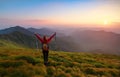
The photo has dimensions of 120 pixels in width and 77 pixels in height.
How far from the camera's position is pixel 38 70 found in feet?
71.6

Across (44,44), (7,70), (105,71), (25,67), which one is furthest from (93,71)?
(7,70)

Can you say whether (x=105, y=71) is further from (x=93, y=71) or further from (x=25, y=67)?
(x=25, y=67)

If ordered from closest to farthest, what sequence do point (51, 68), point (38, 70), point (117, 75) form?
point (38, 70) → point (51, 68) → point (117, 75)

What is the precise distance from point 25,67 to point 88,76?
7.07 meters

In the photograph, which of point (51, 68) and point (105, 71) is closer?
point (51, 68)

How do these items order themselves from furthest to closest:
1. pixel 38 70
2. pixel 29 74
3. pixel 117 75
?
1. pixel 117 75
2. pixel 38 70
3. pixel 29 74

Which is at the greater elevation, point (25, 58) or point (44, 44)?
point (44, 44)

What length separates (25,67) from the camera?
2222cm

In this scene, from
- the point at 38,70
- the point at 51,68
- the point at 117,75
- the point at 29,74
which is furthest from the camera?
the point at 117,75

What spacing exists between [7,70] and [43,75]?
3.76m

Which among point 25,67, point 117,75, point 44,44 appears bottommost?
point 117,75

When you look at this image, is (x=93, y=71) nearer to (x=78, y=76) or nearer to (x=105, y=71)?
(x=105, y=71)

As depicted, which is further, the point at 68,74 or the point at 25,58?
the point at 25,58

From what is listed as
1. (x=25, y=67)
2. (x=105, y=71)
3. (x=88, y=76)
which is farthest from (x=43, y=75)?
(x=105, y=71)
